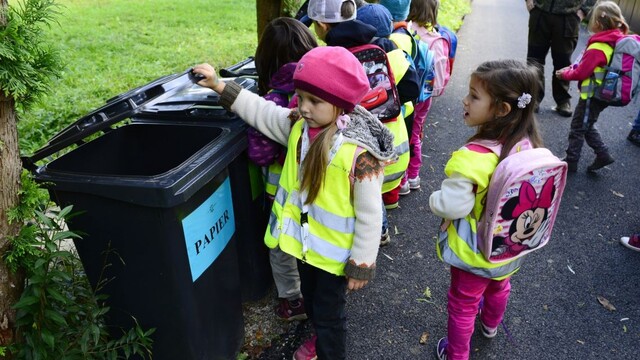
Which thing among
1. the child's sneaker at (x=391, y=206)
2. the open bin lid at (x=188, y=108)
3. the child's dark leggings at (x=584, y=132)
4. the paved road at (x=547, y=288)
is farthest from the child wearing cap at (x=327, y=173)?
the child's dark leggings at (x=584, y=132)

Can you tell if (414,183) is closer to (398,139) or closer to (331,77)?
(398,139)

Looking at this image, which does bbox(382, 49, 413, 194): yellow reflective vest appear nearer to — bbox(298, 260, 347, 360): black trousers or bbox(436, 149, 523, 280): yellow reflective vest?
bbox(436, 149, 523, 280): yellow reflective vest

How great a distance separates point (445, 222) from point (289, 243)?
0.75m

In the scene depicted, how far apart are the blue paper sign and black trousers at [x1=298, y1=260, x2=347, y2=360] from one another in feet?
1.30

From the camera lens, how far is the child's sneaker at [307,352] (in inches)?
96.9

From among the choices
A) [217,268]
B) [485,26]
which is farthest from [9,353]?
[485,26]

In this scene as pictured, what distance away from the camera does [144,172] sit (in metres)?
2.52

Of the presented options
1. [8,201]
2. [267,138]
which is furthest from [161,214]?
[267,138]

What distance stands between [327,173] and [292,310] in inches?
44.5

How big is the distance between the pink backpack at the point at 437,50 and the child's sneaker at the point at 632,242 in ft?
5.85

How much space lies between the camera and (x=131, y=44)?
8203 mm

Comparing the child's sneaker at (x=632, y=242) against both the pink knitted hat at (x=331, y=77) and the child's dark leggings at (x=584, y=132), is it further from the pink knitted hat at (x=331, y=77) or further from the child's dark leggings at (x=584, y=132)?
the pink knitted hat at (x=331, y=77)

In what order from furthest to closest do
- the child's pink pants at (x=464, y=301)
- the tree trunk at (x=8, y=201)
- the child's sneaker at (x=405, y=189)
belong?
1. the child's sneaker at (x=405, y=189)
2. the child's pink pants at (x=464, y=301)
3. the tree trunk at (x=8, y=201)

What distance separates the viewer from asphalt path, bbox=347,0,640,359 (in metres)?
2.65
